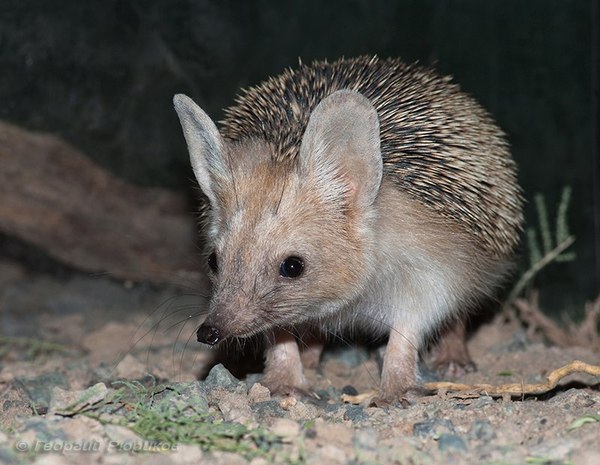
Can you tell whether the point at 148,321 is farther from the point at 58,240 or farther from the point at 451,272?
the point at 451,272

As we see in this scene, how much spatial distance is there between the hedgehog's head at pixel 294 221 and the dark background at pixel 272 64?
2.32m

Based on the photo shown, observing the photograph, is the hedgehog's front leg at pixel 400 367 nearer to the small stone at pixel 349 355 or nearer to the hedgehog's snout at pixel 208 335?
the small stone at pixel 349 355

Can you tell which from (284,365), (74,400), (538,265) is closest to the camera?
(74,400)

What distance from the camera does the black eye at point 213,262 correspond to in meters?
5.64

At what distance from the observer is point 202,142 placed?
5.87 metres

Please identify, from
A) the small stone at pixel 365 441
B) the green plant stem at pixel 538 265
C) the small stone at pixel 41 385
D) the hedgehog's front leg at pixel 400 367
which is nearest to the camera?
the small stone at pixel 365 441

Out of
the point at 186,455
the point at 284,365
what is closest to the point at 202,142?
the point at 284,365

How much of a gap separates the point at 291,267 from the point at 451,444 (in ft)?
5.39

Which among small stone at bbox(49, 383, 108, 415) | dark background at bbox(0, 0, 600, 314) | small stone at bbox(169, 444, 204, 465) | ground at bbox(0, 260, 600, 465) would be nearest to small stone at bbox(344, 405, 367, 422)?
ground at bbox(0, 260, 600, 465)

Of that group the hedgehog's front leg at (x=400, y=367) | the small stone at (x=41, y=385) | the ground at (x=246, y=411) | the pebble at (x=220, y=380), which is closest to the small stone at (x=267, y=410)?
the ground at (x=246, y=411)

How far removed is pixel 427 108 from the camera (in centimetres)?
635

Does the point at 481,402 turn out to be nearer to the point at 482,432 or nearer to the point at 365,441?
the point at 482,432

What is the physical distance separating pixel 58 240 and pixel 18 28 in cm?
207

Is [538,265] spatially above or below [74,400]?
above
